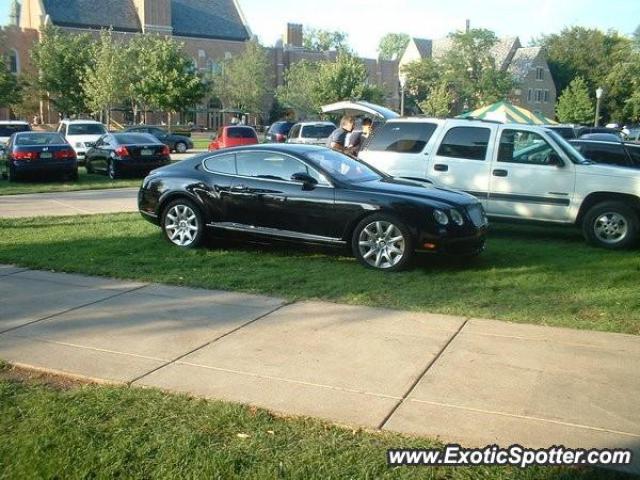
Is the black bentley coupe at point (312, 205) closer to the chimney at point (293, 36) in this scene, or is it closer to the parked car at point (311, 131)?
the parked car at point (311, 131)

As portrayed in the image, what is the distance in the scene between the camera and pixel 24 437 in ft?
12.7

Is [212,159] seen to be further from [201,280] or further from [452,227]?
[452,227]

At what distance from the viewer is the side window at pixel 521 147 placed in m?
10.4

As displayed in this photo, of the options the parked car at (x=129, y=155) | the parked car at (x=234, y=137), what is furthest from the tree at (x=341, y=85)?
the parked car at (x=129, y=155)

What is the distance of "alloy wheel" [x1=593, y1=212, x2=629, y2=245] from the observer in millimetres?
9953

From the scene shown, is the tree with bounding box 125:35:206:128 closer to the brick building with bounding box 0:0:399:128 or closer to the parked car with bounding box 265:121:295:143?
the parked car with bounding box 265:121:295:143

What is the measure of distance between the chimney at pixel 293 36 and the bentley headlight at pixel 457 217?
264 feet

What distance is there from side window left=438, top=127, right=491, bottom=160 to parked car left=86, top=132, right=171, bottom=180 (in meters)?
12.7

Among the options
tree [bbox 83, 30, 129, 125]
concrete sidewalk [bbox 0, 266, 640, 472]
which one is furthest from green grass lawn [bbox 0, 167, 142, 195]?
tree [bbox 83, 30, 129, 125]

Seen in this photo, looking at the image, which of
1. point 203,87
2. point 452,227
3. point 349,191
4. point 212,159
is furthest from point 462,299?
point 203,87

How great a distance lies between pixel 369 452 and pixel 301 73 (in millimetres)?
66271

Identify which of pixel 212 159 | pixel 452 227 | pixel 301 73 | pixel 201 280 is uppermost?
pixel 301 73

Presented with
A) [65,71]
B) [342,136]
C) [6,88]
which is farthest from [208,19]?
[342,136]

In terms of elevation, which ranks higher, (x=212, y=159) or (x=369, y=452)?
(x=212, y=159)
